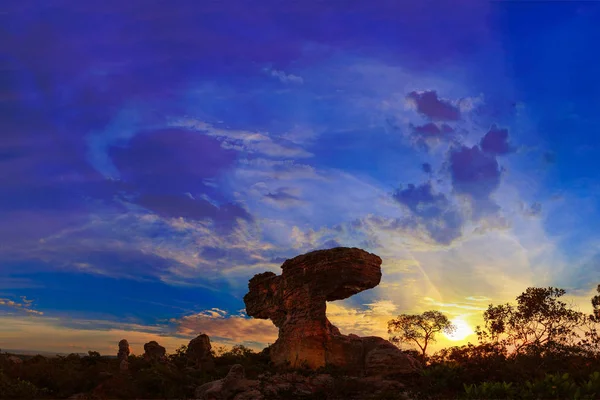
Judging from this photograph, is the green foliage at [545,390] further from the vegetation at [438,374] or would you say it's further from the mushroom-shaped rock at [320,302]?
the mushroom-shaped rock at [320,302]

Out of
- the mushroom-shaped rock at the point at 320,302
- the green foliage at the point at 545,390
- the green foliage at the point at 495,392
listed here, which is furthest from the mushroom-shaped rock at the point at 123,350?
the green foliage at the point at 495,392

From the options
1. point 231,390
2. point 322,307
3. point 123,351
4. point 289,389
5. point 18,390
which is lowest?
point 18,390

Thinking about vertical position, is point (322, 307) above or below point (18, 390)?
above

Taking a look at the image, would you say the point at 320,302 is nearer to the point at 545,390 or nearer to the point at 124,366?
the point at 124,366

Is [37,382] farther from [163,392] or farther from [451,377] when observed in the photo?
[451,377]

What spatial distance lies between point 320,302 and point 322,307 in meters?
0.39

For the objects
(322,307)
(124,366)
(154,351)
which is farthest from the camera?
(154,351)

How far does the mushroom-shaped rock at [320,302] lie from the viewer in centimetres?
3294

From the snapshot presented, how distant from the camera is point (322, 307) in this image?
1340 inches

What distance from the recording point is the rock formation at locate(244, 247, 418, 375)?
32875 mm

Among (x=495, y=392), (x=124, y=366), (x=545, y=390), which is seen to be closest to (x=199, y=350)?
(x=124, y=366)

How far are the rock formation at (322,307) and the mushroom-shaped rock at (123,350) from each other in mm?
11041

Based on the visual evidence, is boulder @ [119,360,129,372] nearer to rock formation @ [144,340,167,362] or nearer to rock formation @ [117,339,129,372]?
rock formation @ [117,339,129,372]

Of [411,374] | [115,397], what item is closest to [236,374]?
[115,397]
